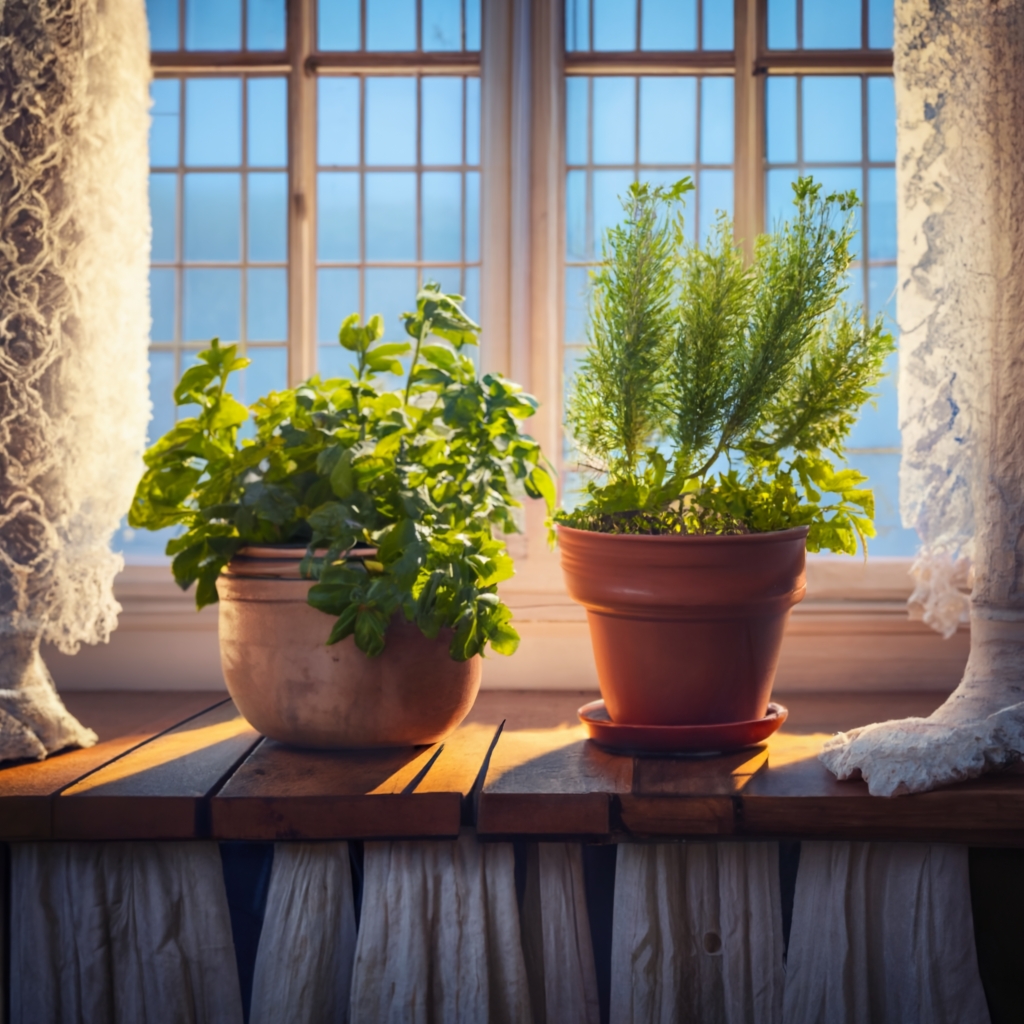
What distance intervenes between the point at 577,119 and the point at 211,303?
99cm

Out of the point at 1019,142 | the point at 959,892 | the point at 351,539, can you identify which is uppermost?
the point at 1019,142

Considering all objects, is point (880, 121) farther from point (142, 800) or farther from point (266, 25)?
point (142, 800)

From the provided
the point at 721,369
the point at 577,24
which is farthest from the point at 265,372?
the point at 721,369

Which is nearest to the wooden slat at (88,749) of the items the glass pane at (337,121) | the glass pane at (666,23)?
the glass pane at (337,121)

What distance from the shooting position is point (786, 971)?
133cm

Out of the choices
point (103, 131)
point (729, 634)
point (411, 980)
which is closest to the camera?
point (411, 980)

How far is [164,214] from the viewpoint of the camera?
7.32ft

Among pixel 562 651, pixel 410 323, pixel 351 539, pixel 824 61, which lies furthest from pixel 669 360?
pixel 824 61

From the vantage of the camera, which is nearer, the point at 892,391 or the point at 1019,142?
the point at 1019,142

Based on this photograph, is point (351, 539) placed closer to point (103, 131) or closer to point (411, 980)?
point (411, 980)

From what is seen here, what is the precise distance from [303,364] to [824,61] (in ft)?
4.66

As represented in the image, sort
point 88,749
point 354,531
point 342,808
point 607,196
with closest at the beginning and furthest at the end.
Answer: point 342,808, point 354,531, point 88,749, point 607,196

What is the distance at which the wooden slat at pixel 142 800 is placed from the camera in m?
1.29

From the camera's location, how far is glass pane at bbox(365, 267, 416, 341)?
2203mm
